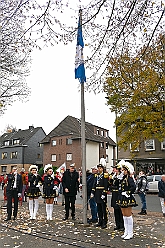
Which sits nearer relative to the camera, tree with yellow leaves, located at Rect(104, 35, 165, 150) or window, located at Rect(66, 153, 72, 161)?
tree with yellow leaves, located at Rect(104, 35, 165, 150)

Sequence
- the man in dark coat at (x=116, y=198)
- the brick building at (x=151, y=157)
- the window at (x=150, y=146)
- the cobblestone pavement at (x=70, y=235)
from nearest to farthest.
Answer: the cobblestone pavement at (x=70, y=235)
the man in dark coat at (x=116, y=198)
the brick building at (x=151, y=157)
the window at (x=150, y=146)

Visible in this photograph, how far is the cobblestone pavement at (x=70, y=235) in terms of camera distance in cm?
693

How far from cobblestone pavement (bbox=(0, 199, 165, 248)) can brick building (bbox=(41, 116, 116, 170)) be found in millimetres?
38056

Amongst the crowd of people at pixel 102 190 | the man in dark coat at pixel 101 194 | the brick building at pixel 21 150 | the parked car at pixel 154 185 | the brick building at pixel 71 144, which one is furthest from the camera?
the brick building at pixel 21 150

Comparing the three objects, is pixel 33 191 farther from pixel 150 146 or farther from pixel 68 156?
pixel 68 156

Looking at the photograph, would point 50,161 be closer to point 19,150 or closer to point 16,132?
point 19,150

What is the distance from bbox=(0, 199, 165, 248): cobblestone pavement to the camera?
22.7 ft

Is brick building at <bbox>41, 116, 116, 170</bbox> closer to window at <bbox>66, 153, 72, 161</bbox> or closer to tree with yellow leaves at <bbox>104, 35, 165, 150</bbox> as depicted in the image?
window at <bbox>66, 153, 72, 161</bbox>

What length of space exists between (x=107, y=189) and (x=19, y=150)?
170ft

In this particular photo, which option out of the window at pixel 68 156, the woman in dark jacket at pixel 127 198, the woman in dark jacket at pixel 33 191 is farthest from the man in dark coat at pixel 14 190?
the window at pixel 68 156

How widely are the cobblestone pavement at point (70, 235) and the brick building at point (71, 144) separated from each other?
3806 centimetres

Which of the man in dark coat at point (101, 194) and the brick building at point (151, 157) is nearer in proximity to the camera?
the man in dark coat at point (101, 194)

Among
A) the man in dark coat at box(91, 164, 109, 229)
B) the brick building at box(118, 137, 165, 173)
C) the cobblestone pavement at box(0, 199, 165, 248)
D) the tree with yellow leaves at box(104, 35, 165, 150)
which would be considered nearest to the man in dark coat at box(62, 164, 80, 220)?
the cobblestone pavement at box(0, 199, 165, 248)

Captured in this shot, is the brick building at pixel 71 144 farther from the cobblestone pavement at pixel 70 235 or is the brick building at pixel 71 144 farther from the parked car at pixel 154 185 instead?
the cobblestone pavement at pixel 70 235
